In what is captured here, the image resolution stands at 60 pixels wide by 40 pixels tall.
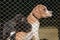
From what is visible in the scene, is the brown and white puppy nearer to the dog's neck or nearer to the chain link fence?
the dog's neck

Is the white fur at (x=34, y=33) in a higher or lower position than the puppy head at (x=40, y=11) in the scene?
lower

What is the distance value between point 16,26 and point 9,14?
440 millimetres

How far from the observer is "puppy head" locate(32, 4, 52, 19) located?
3482 mm

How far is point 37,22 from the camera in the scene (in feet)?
11.5

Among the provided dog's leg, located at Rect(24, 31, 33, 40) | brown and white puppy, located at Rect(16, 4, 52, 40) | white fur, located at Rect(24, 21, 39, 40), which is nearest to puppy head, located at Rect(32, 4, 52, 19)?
brown and white puppy, located at Rect(16, 4, 52, 40)

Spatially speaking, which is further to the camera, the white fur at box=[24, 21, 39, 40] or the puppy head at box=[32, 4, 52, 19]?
the puppy head at box=[32, 4, 52, 19]

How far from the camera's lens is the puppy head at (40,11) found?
348cm

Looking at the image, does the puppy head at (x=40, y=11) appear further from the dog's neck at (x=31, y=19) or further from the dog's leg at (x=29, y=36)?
the dog's leg at (x=29, y=36)

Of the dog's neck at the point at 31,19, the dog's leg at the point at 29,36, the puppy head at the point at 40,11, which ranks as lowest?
the dog's leg at the point at 29,36

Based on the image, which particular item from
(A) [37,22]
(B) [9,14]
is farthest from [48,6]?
(B) [9,14]

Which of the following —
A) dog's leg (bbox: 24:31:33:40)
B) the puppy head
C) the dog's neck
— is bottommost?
dog's leg (bbox: 24:31:33:40)

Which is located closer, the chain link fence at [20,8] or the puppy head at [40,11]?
the chain link fence at [20,8]

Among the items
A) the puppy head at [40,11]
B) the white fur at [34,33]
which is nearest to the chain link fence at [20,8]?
the puppy head at [40,11]

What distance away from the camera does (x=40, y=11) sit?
352 centimetres
